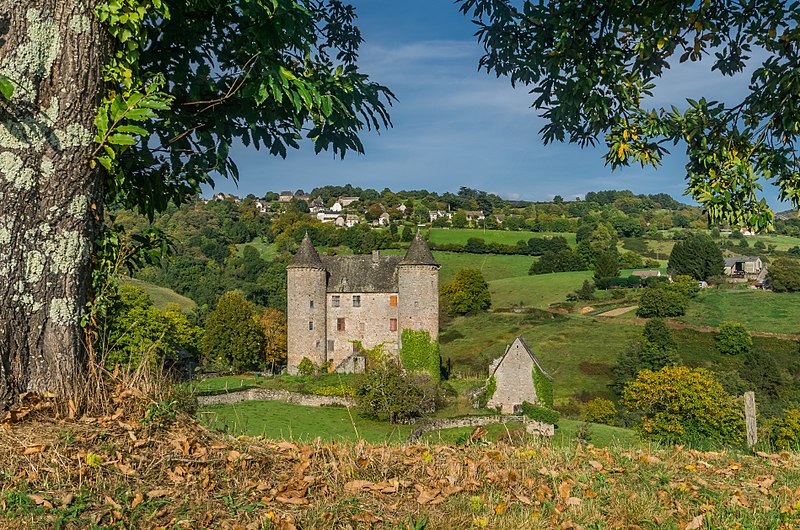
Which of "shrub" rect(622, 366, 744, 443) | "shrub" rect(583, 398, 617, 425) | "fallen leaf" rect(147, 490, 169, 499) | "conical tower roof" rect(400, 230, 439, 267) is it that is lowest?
"shrub" rect(583, 398, 617, 425)

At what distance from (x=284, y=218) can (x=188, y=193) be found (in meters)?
150

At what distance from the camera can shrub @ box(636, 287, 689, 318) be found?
80.1m

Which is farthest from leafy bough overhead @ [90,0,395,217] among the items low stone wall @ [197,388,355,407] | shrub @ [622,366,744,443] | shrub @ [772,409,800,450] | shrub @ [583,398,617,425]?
shrub @ [583,398,617,425]

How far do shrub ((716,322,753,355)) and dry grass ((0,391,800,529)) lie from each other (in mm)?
69967

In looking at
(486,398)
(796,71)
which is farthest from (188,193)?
(486,398)

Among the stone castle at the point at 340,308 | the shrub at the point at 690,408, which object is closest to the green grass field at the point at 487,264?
the stone castle at the point at 340,308

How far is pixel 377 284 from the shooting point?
5400 cm

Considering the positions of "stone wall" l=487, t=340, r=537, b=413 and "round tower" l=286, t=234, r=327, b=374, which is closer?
"stone wall" l=487, t=340, r=537, b=413

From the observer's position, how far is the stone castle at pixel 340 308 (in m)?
53.5

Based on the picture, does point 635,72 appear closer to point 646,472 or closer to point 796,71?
point 796,71

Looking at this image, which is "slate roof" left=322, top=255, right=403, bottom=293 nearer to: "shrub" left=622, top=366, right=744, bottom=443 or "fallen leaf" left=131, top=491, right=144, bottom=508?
"shrub" left=622, top=366, right=744, bottom=443

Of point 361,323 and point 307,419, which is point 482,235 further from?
point 307,419

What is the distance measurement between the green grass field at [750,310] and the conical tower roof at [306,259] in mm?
50824

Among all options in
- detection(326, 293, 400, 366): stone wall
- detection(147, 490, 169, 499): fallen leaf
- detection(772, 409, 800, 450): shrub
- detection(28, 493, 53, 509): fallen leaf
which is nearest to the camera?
detection(28, 493, 53, 509): fallen leaf
